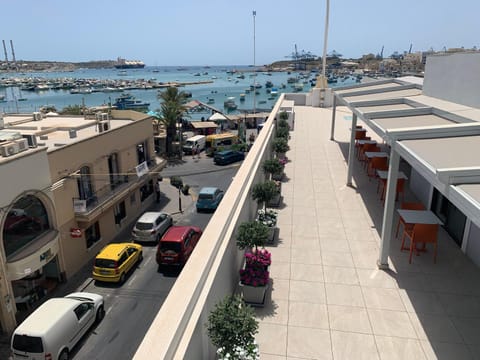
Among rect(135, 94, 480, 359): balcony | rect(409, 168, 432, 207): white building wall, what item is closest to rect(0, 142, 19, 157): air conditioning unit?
rect(135, 94, 480, 359): balcony

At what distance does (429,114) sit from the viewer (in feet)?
33.6

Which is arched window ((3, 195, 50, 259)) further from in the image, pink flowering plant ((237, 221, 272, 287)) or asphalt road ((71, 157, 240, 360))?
pink flowering plant ((237, 221, 272, 287))

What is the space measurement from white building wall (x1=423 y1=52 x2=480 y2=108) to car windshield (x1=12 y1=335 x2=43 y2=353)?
1420cm

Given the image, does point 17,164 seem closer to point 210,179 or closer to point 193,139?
point 210,179

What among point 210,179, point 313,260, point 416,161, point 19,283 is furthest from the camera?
point 210,179

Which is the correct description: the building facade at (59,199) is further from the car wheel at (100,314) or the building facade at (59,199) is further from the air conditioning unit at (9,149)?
the car wheel at (100,314)

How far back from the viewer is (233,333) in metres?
4.87

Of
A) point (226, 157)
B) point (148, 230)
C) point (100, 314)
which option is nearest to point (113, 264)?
point (100, 314)

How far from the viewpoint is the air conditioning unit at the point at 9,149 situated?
1391 cm

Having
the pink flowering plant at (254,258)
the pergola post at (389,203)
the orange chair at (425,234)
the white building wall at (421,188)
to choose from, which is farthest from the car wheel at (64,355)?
the white building wall at (421,188)

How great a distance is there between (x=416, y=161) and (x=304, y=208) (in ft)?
20.1

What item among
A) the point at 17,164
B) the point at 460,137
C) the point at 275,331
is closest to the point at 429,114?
the point at 460,137

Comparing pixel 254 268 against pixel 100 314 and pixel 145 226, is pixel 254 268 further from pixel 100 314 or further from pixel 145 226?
pixel 145 226

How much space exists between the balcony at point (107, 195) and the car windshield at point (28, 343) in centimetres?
750
